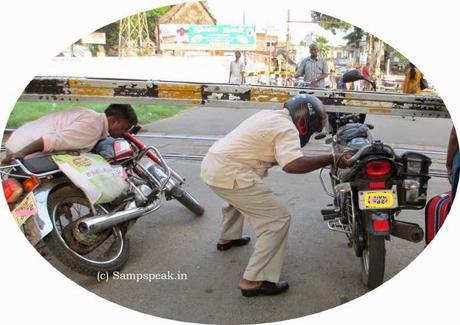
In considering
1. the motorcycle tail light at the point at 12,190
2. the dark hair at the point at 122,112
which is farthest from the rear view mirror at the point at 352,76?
the motorcycle tail light at the point at 12,190

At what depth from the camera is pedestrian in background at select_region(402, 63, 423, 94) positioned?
1648mm

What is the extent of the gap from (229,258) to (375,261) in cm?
71

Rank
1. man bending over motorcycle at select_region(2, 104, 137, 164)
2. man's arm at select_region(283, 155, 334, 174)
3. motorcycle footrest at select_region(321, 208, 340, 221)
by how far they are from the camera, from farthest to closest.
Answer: motorcycle footrest at select_region(321, 208, 340, 221)
man bending over motorcycle at select_region(2, 104, 137, 164)
man's arm at select_region(283, 155, 334, 174)

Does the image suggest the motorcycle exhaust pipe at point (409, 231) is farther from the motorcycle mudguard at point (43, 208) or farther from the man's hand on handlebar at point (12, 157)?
the man's hand on handlebar at point (12, 157)

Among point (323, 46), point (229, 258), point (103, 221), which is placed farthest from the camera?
point (229, 258)

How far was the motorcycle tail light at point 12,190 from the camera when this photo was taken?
1917mm

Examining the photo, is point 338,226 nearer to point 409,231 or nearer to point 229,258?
point 409,231

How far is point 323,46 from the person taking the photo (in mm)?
1999

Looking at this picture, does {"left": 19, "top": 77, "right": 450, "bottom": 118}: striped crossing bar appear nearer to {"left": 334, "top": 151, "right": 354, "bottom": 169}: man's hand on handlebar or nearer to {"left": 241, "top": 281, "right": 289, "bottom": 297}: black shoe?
{"left": 334, "top": 151, "right": 354, "bottom": 169}: man's hand on handlebar

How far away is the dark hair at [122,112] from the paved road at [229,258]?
0.32 m

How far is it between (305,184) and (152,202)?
1082 mm

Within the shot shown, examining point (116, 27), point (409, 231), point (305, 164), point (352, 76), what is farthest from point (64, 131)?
point (409, 231)

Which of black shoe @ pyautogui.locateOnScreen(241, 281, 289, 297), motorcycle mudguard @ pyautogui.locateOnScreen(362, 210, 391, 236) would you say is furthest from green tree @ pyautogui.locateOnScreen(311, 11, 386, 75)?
black shoe @ pyautogui.locateOnScreen(241, 281, 289, 297)

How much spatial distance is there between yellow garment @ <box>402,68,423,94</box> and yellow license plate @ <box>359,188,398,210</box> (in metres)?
0.41
